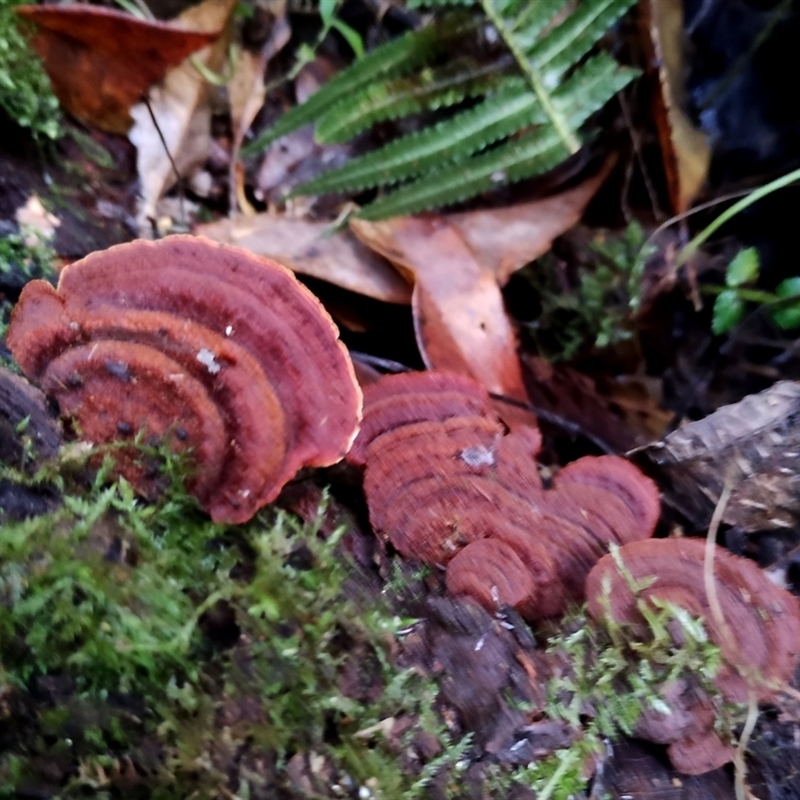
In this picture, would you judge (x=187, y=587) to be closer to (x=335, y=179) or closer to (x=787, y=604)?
(x=787, y=604)

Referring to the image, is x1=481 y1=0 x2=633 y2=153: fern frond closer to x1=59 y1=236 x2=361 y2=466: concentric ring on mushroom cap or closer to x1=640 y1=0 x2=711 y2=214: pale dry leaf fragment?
x1=640 y1=0 x2=711 y2=214: pale dry leaf fragment

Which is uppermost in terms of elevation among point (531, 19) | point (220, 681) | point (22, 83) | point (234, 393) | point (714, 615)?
point (22, 83)

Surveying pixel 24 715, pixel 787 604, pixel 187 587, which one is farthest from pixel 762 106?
pixel 24 715

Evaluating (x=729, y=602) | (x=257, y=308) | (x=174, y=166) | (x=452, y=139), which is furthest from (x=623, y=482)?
(x=174, y=166)

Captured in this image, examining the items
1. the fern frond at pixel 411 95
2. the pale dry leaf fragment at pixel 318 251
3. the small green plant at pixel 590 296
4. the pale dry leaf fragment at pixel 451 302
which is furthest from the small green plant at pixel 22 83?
the small green plant at pixel 590 296

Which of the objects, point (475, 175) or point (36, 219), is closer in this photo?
point (36, 219)

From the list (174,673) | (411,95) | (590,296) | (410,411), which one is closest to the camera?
(174,673)

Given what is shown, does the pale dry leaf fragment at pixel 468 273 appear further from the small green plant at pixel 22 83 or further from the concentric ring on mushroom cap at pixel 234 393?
the small green plant at pixel 22 83

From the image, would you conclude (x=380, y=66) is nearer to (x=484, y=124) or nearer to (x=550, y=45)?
(x=484, y=124)
